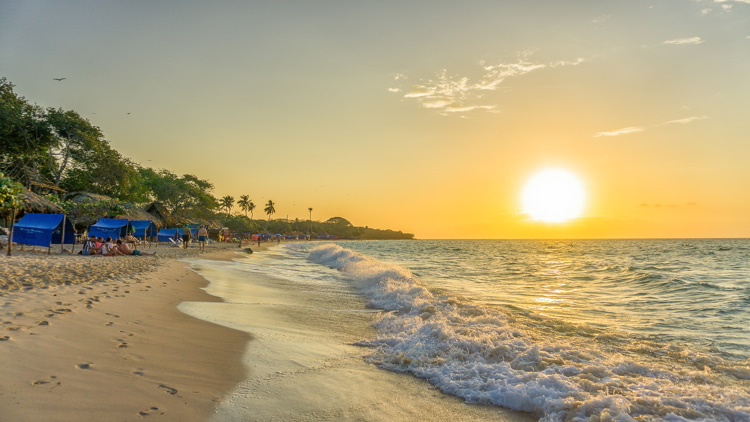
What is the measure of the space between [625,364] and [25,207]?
26.7 meters

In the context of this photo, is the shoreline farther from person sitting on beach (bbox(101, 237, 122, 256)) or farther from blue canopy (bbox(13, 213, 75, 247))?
blue canopy (bbox(13, 213, 75, 247))

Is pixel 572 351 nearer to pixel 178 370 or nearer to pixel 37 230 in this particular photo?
pixel 178 370

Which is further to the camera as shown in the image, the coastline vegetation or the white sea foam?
the coastline vegetation

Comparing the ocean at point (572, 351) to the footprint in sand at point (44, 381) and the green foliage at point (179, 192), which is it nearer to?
the footprint in sand at point (44, 381)

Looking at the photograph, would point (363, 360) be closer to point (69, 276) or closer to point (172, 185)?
point (69, 276)

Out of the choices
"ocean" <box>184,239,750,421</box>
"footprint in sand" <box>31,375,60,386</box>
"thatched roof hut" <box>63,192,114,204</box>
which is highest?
"thatched roof hut" <box>63,192,114,204</box>

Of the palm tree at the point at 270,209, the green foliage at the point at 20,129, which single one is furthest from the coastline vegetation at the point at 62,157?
the palm tree at the point at 270,209

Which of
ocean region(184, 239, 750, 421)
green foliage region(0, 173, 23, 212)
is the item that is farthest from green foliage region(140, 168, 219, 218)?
ocean region(184, 239, 750, 421)

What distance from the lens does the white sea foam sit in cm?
396

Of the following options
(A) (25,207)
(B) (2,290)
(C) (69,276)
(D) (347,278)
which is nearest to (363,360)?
(B) (2,290)

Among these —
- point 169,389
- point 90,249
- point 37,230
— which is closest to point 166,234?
point 90,249

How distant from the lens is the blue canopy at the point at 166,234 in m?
42.4

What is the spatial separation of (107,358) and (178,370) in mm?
750

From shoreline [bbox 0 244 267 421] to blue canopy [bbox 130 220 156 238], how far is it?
90.2 ft
